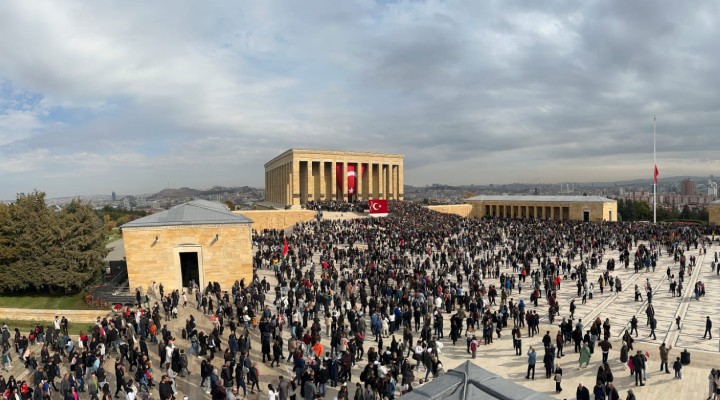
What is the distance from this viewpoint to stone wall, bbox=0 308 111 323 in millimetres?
21078

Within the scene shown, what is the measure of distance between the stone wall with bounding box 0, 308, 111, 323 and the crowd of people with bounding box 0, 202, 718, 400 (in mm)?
2684

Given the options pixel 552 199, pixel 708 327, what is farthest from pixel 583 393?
pixel 552 199

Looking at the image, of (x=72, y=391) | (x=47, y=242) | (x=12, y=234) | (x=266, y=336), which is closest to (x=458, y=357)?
(x=266, y=336)

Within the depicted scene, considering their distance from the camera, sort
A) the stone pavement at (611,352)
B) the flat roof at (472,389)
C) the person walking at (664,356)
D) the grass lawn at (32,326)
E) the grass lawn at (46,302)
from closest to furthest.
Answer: the flat roof at (472,389) < the stone pavement at (611,352) < the person walking at (664,356) < the grass lawn at (32,326) < the grass lawn at (46,302)

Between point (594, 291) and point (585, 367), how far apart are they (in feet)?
29.8

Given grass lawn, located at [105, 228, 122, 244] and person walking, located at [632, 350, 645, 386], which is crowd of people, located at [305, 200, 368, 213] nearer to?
grass lawn, located at [105, 228, 122, 244]

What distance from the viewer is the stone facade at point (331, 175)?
58.5 m

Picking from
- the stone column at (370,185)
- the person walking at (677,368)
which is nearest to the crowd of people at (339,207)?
the stone column at (370,185)

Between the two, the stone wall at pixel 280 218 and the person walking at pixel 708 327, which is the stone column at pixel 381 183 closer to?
the stone wall at pixel 280 218

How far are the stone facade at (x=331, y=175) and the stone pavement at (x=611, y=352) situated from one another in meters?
39.6

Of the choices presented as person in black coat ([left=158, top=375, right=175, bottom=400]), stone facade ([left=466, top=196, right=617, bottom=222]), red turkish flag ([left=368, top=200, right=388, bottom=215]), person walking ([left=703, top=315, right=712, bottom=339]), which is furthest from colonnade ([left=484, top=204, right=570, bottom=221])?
person in black coat ([left=158, top=375, right=175, bottom=400])

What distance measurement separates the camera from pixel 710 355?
12.6 meters

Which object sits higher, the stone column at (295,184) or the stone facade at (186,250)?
the stone column at (295,184)

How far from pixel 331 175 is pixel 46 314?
146 ft
